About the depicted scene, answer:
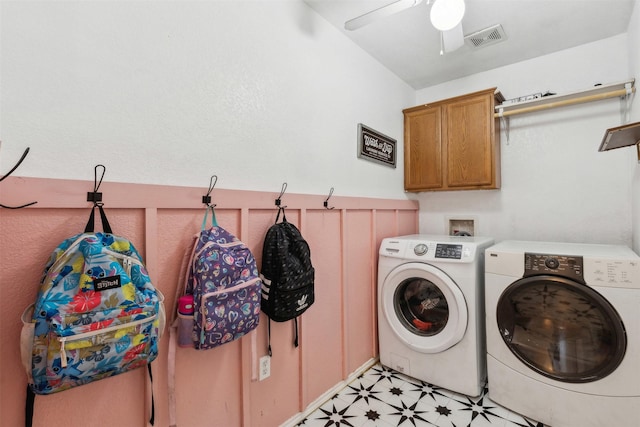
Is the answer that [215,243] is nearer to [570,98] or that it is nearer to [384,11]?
[384,11]

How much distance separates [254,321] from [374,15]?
158 centimetres

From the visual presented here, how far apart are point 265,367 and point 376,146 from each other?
1766 millimetres

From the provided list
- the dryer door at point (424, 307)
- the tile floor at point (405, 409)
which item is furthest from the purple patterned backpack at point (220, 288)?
the dryer door at point (424, 307)

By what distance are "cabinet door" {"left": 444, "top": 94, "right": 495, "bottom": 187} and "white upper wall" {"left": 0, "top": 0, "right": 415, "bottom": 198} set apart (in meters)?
1.08

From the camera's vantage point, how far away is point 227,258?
1231 mm

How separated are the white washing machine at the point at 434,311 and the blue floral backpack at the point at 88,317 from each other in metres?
1.62

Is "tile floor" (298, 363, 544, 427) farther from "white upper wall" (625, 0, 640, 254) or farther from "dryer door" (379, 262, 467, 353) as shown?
"white upper wall" (625, 0, 640, 254)

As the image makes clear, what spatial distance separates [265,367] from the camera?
153 centimetres

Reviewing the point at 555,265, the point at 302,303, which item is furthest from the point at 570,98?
the point at 302,303

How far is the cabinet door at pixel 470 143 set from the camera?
7.86ft

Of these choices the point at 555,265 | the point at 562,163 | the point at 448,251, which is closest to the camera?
the point at 555,265

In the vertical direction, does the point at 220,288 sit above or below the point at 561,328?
above

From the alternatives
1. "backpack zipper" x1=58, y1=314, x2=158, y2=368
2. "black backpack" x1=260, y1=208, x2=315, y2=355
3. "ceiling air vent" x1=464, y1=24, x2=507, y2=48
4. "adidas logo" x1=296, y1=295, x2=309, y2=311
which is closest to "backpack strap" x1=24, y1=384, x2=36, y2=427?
"backpack zipper" x1=58, y1=314, x2=158, y2=368

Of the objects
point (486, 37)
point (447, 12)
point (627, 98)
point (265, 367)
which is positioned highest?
point (486, 37)
